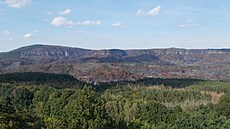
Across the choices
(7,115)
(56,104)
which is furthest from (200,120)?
(7,115)

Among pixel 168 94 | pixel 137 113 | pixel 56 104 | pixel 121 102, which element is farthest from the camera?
pixel 168 94

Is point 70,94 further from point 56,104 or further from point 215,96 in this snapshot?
point 215,96

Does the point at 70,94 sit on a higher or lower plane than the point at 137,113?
higher

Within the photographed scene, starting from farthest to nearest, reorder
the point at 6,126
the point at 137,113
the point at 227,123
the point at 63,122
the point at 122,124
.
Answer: the point at 137,113 → the point at 122,124 → the point at 227,123 → the point at 63,122 → the point at 6,126

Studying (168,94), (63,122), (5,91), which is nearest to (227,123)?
(63,122)

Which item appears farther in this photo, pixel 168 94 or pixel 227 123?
pixel 168 94

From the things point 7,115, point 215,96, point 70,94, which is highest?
point 7,115

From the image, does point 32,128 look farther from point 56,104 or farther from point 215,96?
point 215,96
